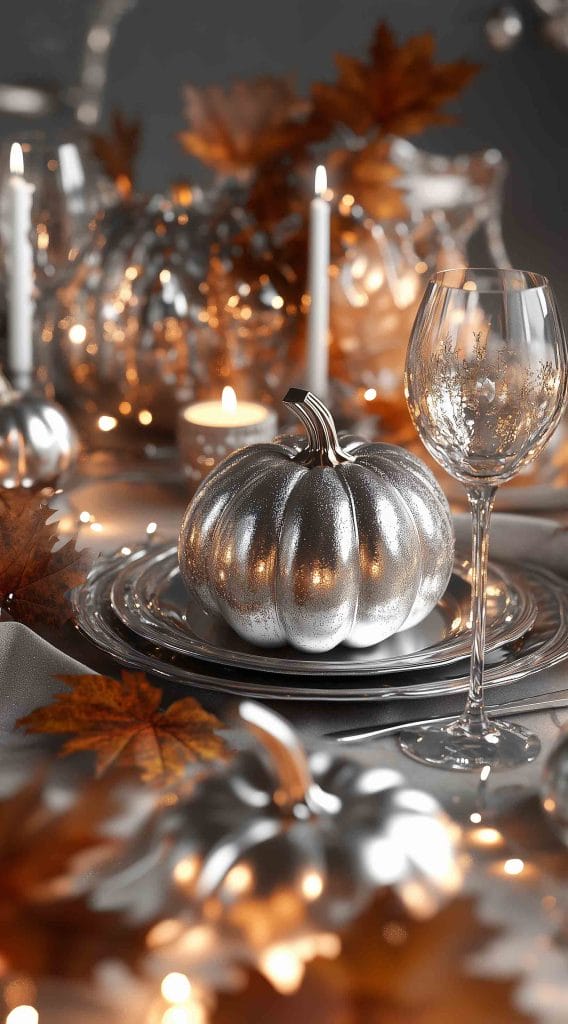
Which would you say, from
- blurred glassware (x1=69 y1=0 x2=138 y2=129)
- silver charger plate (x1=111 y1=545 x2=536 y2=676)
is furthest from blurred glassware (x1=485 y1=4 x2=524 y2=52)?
silver charger plate (x1=111 y1=545 x2=536 y2=676)

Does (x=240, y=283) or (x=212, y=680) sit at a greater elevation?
(x=240, y=283)

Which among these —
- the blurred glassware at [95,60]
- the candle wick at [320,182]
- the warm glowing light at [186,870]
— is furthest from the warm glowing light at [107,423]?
the blurred glassware at [95,60]

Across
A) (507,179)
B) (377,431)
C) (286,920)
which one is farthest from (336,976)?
(507,179)

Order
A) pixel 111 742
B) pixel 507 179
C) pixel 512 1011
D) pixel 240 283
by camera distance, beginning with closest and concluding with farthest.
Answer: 1. pixel 512 1011
2. pixel 111 742
3. pixel 240 283
4. pixel 507 179

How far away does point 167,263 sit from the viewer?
963mm

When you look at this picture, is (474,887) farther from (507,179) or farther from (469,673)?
(507,179)

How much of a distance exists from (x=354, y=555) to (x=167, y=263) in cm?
47

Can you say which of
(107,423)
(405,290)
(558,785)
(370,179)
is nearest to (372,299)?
(405,290)

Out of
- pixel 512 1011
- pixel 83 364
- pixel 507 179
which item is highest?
pixel 507 179

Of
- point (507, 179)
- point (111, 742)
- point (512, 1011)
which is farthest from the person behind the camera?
point (507, 179)

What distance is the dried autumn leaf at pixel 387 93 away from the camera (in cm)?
108

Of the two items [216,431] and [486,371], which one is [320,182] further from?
[486,371]

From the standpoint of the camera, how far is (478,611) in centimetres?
52

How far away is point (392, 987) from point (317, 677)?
21cm
